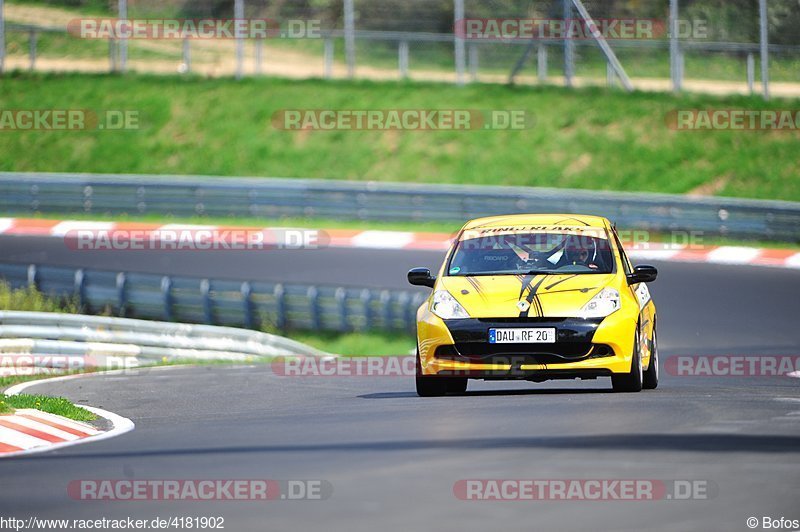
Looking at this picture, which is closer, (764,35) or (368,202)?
(764,35)

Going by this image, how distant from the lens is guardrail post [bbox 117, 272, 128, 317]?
2134cm

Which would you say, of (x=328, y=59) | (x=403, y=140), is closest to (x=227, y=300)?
(x=403, y=140)

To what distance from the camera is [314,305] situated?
67.9 feet

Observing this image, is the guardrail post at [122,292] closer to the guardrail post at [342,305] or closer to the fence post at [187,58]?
the guardrail post at [342,305]

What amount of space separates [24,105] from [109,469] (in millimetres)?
30893

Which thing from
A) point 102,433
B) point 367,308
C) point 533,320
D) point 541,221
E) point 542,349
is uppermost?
point 541,221

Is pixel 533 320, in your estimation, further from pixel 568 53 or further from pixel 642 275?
pixel 568 53

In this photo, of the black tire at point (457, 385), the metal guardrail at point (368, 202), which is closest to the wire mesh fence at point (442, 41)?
the metal guardrail at point (368, 202)

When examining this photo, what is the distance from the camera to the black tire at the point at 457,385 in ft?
41.4

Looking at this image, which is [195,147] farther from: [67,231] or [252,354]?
[252,354]

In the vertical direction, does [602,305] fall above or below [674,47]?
below

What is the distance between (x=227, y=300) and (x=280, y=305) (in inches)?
30.0

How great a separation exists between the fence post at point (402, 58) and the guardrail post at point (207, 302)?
1536 cm

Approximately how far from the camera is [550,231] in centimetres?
1288
